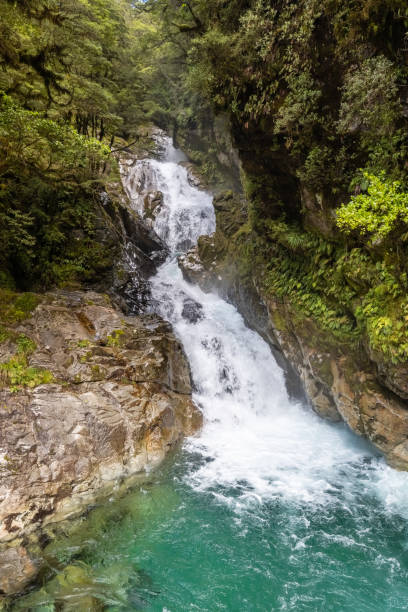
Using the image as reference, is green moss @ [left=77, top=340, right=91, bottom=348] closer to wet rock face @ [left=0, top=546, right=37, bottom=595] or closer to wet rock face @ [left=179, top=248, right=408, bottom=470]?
wet rock face @ [left=0, top=546, right=37, bottom=595]

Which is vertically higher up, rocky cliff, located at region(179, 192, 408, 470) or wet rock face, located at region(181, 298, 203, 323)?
rocky cliff, located at region(179, 192, 408, 470)

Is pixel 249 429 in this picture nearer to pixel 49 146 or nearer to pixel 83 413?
pixel 83 413

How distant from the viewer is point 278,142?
32.4 feet

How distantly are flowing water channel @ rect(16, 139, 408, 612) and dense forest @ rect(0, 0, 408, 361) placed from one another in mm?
3450

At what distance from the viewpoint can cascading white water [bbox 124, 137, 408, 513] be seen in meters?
8.07

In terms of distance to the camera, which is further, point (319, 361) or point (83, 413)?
point (319, 361)

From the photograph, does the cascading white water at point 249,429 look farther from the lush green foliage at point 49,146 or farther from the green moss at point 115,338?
the lush green foliage at point 49,146

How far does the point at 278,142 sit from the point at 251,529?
388 inches

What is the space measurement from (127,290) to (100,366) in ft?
16.6

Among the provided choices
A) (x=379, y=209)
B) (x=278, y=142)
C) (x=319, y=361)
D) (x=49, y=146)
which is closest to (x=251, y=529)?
(x=319, y=361)

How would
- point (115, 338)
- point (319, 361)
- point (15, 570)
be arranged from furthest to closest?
point (115, 338) < point (319, 361) < point (15, 570)

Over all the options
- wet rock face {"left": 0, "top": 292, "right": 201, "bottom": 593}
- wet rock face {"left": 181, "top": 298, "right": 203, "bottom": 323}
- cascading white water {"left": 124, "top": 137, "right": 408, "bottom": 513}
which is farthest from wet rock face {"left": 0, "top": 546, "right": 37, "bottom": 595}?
wet rock face {"left": 181, "top": 298, "right": 203, "bottom": 323}

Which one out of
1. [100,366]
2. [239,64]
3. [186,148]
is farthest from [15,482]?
[186,148]

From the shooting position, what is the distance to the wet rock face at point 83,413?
6738 millimetres
